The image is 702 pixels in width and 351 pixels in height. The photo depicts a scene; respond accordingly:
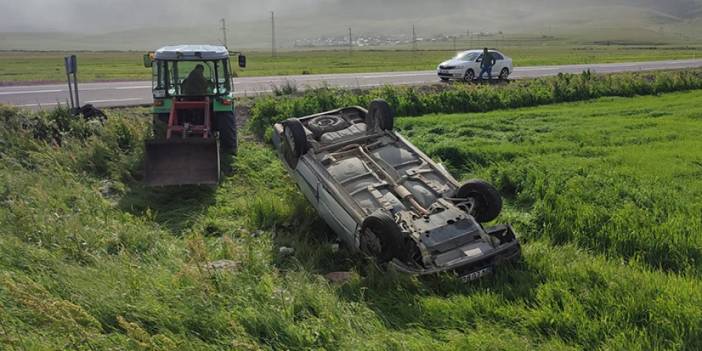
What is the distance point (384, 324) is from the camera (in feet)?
15.3

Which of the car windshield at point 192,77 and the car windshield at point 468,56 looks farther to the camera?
the car windshield at point 468,56

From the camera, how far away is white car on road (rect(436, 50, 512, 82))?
25078 millimetres

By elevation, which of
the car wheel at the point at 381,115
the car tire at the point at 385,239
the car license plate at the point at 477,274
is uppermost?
the car wheel at the point at 381,115

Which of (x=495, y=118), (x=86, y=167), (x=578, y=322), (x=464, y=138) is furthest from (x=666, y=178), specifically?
(x=86, y=167)

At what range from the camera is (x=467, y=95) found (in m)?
16.6

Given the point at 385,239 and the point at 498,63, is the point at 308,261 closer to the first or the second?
the point at 385,239

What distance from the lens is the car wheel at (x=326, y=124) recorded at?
8.69 meters

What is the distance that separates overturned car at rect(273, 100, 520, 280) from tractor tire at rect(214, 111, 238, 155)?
212 cm

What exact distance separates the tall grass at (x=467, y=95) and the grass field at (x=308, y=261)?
11.2ft

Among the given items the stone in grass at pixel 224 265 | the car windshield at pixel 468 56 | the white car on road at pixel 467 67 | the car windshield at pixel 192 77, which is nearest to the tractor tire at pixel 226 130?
the car windshield at pixel 192 77

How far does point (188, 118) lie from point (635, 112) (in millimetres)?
11800

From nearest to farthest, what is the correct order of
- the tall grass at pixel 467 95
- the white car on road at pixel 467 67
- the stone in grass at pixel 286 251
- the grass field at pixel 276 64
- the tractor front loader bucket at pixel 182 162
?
the stone in grass at pixel 286 251
the tractor front loader bucket at pixel 182 162
the tall grass at pixel 467 95
the white car on road at pixel 467 67
the grass field at pixel 276 64

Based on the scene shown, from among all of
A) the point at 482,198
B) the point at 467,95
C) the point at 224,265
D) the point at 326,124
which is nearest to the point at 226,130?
the point at 326,124

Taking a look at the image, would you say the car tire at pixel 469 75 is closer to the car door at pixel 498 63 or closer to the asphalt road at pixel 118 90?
the car door at pixel 498 63
